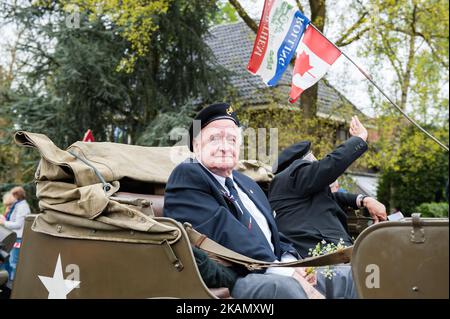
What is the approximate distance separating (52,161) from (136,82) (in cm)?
1212

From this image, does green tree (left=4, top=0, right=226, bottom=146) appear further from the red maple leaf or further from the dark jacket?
the dark jacket

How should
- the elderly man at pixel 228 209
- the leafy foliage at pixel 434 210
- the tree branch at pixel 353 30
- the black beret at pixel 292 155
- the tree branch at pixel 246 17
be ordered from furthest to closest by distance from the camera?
1. the leafy foliage at pixel 434 210
2. the tree branch at pixel 246 17
3. the tree branch at pixel 353 30
4. the black beret at pixel 292 155
5. the elderly man at pixel 228 209

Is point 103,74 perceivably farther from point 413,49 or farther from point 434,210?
point 434,210

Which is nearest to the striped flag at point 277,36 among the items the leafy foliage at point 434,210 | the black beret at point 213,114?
the black beret at point 213,114

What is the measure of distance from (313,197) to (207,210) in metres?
1.27

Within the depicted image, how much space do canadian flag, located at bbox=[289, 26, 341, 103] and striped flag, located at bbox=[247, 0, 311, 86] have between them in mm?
94

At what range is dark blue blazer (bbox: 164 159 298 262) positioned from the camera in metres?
3.33

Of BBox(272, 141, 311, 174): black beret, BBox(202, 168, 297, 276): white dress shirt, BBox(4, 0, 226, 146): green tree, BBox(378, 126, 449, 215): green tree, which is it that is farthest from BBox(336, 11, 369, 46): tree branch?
BBox(202, 168, 297, 276): white dress shirt

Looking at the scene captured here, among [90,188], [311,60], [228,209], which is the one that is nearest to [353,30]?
[311,60]

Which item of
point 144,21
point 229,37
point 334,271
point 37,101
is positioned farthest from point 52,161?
point 229,37

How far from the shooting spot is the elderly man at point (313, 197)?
4.10 meters

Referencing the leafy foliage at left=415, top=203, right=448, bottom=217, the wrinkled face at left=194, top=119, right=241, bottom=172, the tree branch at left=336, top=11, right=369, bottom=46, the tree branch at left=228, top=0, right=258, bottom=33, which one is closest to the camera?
the wrinkled face at left=194, top=119, right=241, bottom=172

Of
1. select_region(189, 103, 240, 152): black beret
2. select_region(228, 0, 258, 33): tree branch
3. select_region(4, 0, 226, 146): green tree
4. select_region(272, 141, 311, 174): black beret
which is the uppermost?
select_region(228, 0, 258, 33): tree branch

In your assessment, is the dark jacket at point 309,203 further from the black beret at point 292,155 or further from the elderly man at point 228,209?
the elderly man at point 228,209
